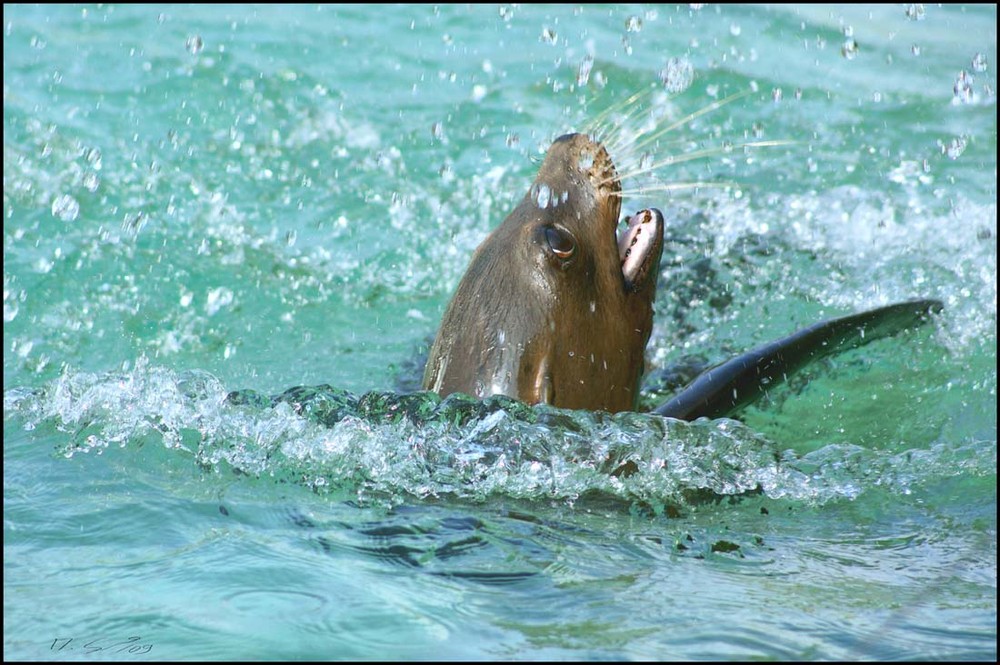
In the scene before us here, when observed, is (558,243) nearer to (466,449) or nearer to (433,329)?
(466,449)

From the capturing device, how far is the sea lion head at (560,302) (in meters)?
3.77

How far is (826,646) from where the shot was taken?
2465 mm

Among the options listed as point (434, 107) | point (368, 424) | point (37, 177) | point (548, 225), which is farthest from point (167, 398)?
point (434, 107)

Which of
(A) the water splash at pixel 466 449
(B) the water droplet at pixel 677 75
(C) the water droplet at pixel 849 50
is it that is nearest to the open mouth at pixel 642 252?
(A) the water splash at pixel 466 449

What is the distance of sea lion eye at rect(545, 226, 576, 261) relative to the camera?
12.7ft

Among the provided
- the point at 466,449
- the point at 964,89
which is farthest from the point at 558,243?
the point at 964,89

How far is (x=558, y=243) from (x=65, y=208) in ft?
12.8

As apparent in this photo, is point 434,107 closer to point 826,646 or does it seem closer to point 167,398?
point 167,398

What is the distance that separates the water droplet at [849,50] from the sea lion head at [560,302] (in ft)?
19.7

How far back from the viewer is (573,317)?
12.6 ft

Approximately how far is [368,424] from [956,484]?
1.85 meters

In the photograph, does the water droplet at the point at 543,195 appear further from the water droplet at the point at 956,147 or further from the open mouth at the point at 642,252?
the water droplet at the point at 956,147
